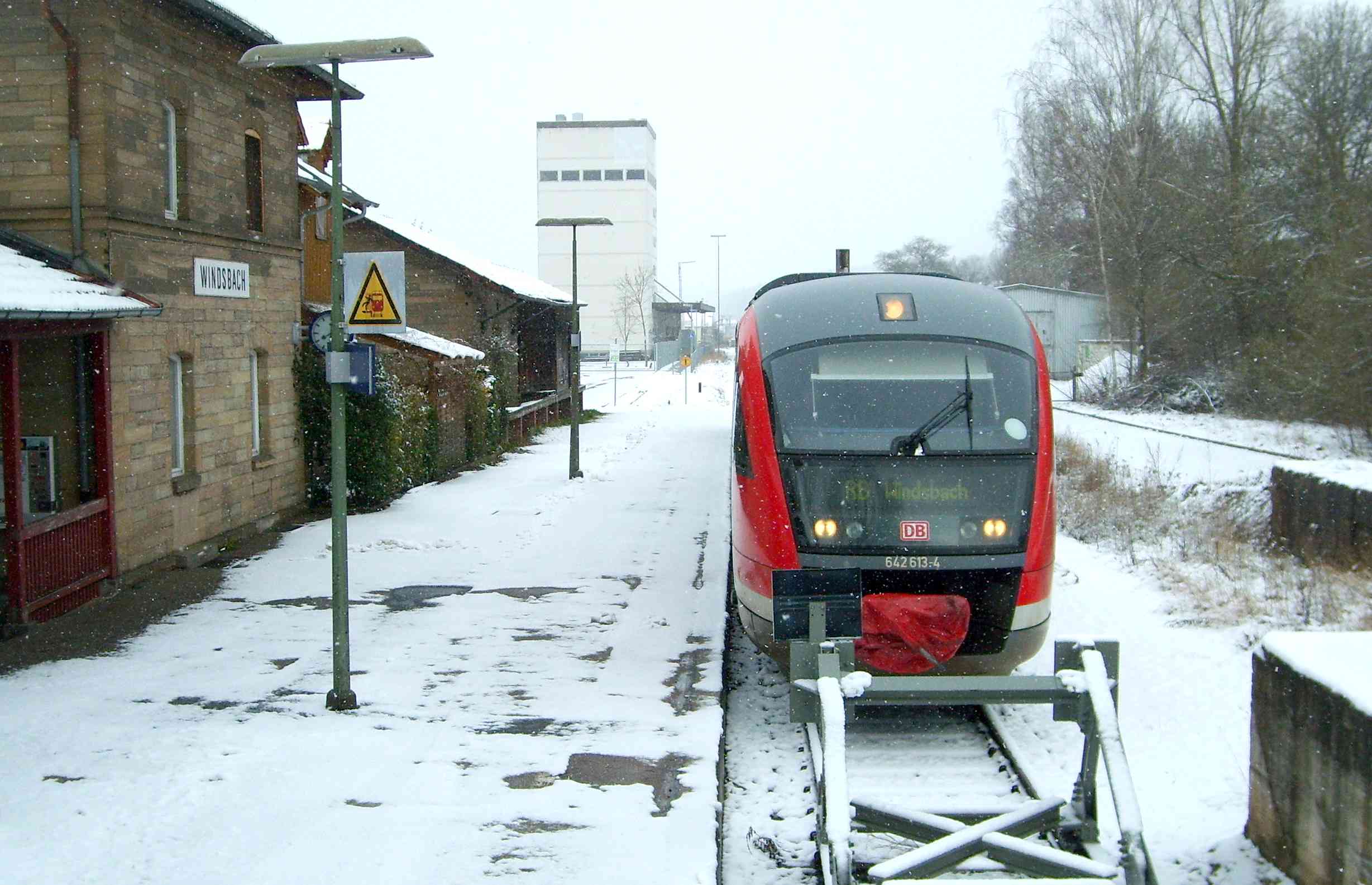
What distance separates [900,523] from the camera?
7.05 metres

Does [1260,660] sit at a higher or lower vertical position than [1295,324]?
lower

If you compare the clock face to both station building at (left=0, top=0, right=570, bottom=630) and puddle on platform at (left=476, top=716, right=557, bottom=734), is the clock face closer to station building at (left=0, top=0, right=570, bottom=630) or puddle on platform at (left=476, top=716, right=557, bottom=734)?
station building at (left=0, top=0, right=570, bottom=630)

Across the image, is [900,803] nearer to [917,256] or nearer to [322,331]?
[322,331]

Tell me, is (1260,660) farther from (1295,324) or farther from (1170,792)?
(1295,324)

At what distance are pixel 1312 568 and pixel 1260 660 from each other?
25.7 feet

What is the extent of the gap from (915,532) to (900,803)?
5.76ft

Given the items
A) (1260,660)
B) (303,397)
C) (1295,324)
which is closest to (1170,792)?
(1260,660)

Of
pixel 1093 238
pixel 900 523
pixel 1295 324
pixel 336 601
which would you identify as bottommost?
pixel 336 601

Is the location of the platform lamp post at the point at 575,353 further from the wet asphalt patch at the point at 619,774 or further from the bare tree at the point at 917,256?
the bare tree at the point at 917,256

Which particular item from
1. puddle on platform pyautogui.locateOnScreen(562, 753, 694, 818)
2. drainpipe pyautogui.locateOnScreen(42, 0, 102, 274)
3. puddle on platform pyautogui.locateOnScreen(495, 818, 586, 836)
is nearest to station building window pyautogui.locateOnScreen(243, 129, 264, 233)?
drainpipe pyautogui.locateOnScreen(42, 0, 102, 274)

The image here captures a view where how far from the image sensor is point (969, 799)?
5992mm

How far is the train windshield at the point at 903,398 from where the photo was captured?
23.8 feet

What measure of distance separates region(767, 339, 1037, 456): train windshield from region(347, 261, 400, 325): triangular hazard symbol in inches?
96.5

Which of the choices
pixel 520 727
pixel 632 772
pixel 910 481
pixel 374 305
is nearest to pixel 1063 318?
pixel 910 481
